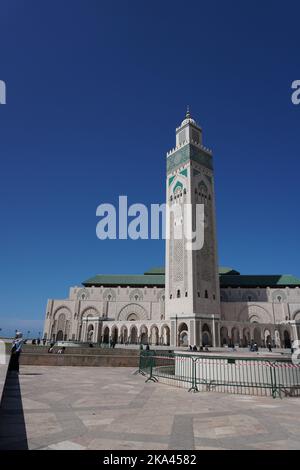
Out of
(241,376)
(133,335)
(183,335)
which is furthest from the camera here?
(133,335)

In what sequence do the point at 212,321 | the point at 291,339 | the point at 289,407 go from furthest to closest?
the point at 291,339
the point at 212,321
the point at 289,407

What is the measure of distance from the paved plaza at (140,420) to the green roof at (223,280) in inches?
2422

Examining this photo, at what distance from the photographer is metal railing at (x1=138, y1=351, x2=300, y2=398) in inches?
388

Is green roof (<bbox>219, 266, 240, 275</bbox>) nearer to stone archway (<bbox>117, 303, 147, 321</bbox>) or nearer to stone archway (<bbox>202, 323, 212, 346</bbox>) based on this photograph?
stone archway (<bbox>117, 303, 147, 321</bbox>)

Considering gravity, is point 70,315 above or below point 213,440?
above

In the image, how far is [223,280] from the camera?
7062 cm

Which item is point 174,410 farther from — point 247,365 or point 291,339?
point 291,339

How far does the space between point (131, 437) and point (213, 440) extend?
1.22 meters

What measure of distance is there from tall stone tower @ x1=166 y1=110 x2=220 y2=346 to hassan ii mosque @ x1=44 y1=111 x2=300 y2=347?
0.15 meters

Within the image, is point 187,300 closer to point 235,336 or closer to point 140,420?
point 235,336

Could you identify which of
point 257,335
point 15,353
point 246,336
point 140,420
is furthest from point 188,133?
point 140,420

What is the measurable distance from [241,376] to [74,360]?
35.5ft
